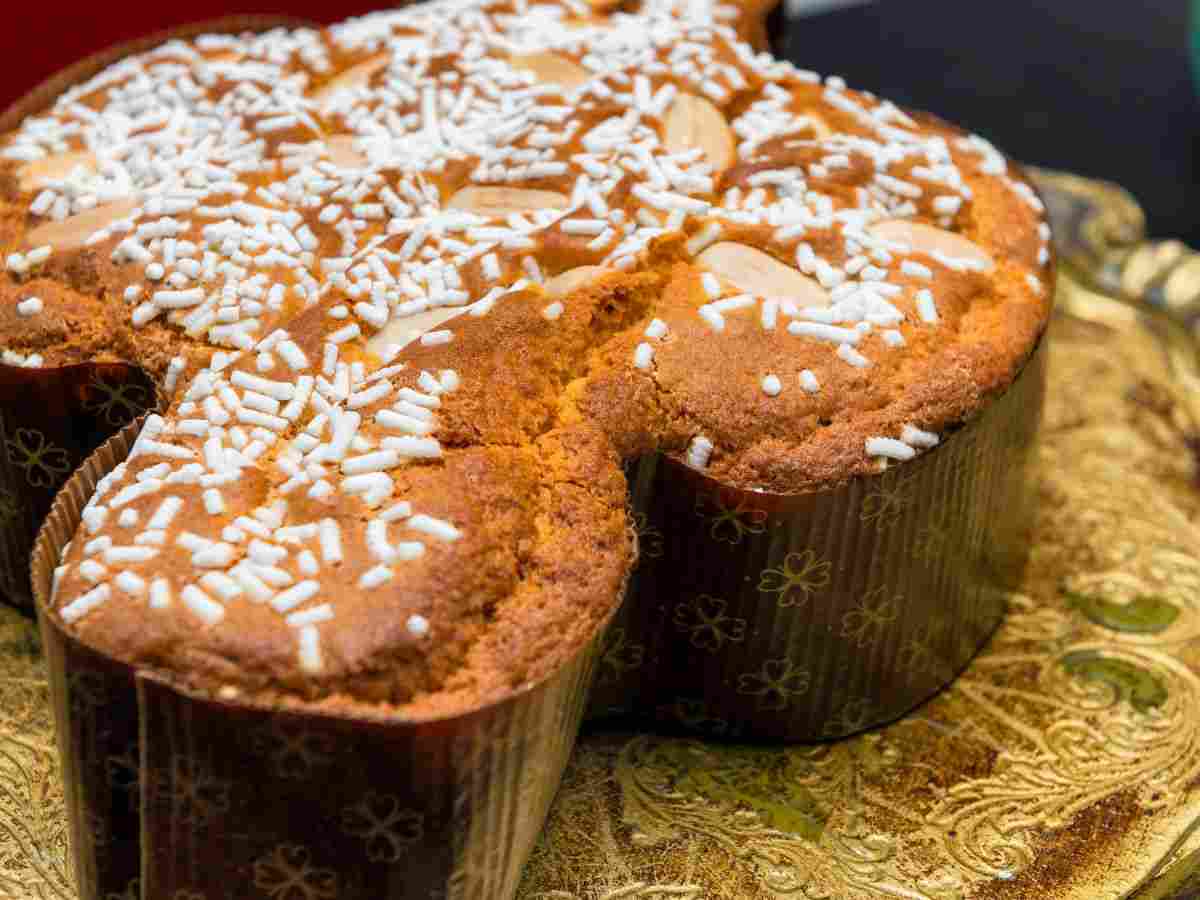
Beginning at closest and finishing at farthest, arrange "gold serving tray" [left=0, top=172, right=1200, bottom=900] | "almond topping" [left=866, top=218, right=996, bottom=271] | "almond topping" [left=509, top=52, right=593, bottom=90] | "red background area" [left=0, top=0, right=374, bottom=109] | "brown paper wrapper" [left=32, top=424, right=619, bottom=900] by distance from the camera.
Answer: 1. "brown paper wrapper" [left=32, top=424, right=619, bottom=900]
2. "gold serving tray" [left=0, top=172, right=1200, bottom=900]
3. "almond topping" [left=866, top=218, right=996, bottom=271]
4. "almond topping" [left=509, top=52, right=593, bottom=90]
5. "red background area" [left=0, top=0, right=374, bottom=109]

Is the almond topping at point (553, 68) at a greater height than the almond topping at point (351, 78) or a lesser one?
greater

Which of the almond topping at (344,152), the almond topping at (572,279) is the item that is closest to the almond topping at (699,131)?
the almond topping at (572,279)

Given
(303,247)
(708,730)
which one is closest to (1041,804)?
(708,730)

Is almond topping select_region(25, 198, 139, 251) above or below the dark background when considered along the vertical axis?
above

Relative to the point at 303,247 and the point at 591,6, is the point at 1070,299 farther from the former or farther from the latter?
the point at 303,247

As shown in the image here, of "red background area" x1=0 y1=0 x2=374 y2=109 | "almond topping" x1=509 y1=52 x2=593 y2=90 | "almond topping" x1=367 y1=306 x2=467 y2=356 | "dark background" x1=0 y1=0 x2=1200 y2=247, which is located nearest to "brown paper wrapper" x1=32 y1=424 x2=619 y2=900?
"almond topping" x1=367 y1=306 x2=467 y2=356

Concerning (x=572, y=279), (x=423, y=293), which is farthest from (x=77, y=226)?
(x=572, y=279)

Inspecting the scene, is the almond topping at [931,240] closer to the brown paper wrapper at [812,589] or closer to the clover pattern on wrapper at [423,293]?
the clover pattern on wrapper at [423,293]

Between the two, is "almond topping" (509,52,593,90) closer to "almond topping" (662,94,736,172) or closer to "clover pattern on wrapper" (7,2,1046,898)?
"clover pattern on wrapper" (7,2,1046,898)
